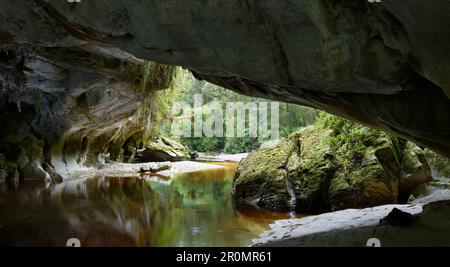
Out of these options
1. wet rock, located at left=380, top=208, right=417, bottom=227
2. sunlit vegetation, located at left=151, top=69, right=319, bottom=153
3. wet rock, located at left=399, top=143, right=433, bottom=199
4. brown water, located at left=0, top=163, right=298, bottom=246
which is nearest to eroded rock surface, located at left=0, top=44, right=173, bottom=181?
sunlit vegetation, located at left=151, top=69, right=319, bottom=153

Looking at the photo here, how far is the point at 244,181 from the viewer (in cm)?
1048

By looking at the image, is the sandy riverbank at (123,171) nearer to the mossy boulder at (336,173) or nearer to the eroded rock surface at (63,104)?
the eroded rock surface at (63,104)

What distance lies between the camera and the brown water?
265 inches

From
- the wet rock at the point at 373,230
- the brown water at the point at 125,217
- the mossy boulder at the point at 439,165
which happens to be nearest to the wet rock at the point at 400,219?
the wet rock at the point at 373,230

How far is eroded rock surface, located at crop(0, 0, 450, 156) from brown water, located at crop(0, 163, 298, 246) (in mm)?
3224

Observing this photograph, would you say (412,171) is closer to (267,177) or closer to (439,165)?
(439,165)

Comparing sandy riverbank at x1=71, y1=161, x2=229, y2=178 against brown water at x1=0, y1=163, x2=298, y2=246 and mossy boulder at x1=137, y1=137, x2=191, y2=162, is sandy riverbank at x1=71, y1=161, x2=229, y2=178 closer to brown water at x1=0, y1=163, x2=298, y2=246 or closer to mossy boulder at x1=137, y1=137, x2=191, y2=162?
brown water at x1=0, y1=163, x2=298, y2=246

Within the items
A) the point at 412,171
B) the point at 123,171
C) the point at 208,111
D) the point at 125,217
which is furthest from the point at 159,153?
the point at 412,171

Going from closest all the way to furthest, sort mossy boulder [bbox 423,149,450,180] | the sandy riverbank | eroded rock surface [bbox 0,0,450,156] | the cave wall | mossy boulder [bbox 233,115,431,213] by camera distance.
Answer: eroded rock surface [bbox 0,0,450,156] < mossy boulder [bbox 233,115,431,213] < mossy boulder [bbox 423,149,450,180] < the cave wall < the sandy riverbank

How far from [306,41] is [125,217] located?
20.4ft

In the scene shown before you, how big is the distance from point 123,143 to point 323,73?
21675 mm

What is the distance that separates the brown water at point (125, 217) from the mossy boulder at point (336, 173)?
2.40ft

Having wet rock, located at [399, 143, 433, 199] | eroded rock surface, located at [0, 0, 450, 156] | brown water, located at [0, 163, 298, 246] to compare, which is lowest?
brown water, located at [0, 163, 298, 246]
